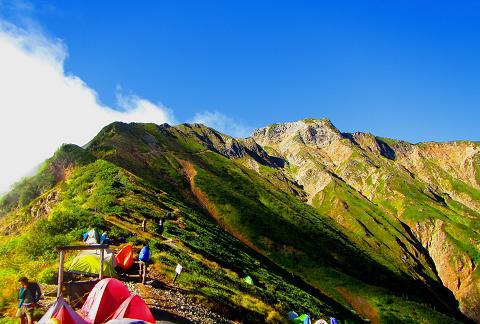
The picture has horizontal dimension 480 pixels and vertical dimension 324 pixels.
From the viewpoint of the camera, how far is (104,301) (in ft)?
62.0

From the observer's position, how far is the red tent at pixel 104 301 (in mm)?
18609

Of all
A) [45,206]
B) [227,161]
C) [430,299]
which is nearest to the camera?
[45,206]

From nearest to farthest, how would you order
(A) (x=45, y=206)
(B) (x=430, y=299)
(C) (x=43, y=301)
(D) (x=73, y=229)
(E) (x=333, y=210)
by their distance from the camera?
1. (C) (x=43, y=301)
2. (D) (x=73, y=229)
3. (A) (x=45, y=206)
4. (B) (x=430, y=299)
5. (E) (x=333, y=210)

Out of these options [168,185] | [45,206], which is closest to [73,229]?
[45,206]

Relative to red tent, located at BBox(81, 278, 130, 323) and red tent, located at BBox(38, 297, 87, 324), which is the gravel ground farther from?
red tent, located at BBox(38, 297, 87, 324)

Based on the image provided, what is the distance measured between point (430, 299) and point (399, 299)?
26.8m

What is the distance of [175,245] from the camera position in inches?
1609

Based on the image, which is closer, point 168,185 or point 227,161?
point 168,185

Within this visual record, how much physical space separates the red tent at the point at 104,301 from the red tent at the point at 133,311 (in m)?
0.59

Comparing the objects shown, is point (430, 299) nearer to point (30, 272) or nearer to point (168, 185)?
point (168, 185)

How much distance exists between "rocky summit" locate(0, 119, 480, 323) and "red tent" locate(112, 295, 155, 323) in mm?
4485

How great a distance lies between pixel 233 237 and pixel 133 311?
65.5 metres

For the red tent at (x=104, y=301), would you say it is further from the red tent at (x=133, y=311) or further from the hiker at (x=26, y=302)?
the hiker at (x=26, y=302)

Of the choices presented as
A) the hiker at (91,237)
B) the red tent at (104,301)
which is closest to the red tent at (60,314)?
the red tent at (104,301)
